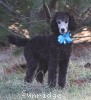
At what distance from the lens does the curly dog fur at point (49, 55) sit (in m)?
6.33

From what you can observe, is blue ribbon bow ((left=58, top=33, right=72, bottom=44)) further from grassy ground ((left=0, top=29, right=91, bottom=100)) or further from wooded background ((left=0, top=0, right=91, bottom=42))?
wooded background ((left=0, top=0, right=91, bottom=42))

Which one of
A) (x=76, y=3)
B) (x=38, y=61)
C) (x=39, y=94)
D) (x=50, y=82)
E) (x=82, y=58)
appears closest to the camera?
(x=39, y=94)

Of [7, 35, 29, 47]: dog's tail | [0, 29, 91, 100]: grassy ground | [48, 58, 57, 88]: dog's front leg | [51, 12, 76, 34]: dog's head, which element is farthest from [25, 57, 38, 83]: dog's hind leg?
[51, 12, 76, 34]: dog's head

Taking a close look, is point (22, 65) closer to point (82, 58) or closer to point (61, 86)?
point (82, 58)

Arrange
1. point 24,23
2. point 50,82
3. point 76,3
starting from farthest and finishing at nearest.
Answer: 1. point 24,23
2. point 76,3
3. point 50,82

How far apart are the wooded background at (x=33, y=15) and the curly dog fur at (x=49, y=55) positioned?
50.7 inches

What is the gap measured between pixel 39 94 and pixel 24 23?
2941 mm

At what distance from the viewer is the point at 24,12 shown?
8734 millimetres

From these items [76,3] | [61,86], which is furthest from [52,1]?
[61,86]

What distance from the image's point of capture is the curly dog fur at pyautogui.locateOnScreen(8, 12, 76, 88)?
20.8ft

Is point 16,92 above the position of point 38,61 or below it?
below

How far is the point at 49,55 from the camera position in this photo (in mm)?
6449

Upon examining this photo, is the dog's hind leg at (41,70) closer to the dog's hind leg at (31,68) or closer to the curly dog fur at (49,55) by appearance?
the curly dog fur at (49,55)

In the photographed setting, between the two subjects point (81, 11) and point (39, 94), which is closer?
point (39, 94)
